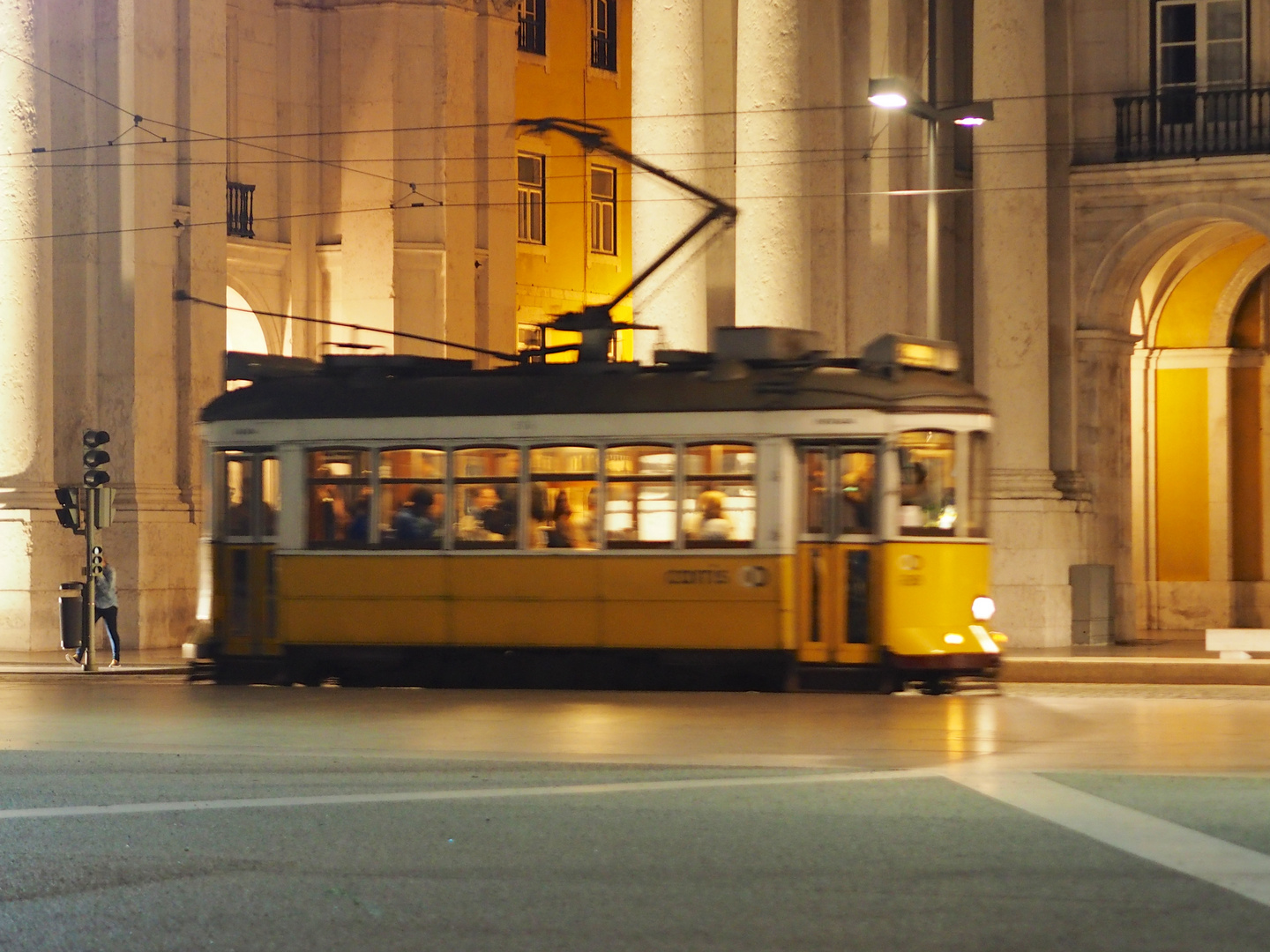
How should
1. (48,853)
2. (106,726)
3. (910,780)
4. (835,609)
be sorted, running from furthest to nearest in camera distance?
1. (835,609)
2. (106,726)
3. (910,780)
4. (48,853)

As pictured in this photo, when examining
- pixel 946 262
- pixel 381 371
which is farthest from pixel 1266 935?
pixel 946 262

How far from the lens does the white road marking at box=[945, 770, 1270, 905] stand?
8766 mm

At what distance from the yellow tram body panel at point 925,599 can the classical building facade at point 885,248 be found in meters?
6.69

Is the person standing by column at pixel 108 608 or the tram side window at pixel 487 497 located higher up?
the tram side window at pixel 487 497

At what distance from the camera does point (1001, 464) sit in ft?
90.1

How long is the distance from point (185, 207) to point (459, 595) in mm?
12333

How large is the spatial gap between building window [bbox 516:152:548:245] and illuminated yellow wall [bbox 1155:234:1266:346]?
50.5 ft

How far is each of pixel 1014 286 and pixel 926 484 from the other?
349 inches

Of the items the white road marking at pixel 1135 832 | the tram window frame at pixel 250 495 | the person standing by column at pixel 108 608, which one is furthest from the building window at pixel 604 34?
the white road marking at pixel 1135 832

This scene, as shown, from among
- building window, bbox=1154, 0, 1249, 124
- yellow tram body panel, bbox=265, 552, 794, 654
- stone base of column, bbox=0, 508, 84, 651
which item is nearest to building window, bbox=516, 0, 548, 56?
building window, bbox=1154, 0, 1249, 124

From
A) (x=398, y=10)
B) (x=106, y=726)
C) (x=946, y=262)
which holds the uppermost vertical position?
(x=398, y=10)

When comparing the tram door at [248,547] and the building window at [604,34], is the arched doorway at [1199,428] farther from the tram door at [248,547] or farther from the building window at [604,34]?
the building window at [604,34]

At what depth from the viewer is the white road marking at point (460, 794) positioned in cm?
1096

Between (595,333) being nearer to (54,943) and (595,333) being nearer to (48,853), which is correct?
(48,853)
